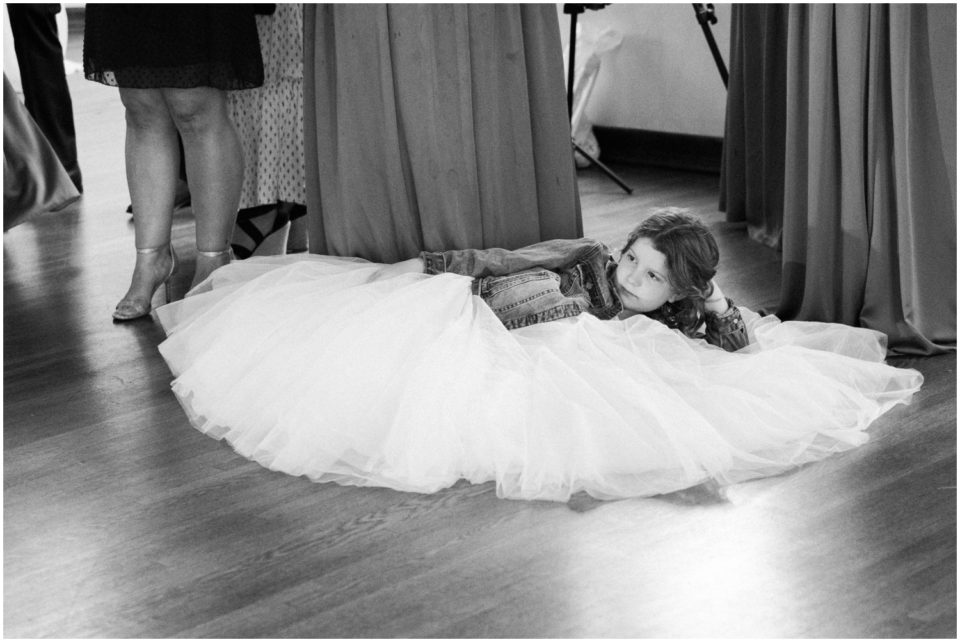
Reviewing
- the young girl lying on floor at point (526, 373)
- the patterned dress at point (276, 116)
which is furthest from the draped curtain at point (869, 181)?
the patterned dress at point (276, 116)

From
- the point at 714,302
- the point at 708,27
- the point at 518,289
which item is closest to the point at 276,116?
the point at 518,289

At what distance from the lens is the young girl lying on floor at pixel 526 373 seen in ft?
5.38

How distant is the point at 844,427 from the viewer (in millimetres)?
1771

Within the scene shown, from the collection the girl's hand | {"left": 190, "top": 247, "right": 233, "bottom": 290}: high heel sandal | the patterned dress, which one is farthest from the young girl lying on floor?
the patterned dress

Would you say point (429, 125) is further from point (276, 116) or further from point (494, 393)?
point (494, 393)

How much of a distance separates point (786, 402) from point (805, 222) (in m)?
0.68

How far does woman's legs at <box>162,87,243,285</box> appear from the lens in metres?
2.41

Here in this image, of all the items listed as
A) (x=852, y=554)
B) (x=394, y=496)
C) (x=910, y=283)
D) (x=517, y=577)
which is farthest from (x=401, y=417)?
(x=910, y=283)

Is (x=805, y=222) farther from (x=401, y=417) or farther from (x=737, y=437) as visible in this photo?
(x=401, y=417)

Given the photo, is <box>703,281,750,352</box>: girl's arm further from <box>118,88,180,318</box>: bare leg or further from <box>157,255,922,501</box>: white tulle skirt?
<box>118,88,180,318</box>: bare leg

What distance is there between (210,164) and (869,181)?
4.52 feet

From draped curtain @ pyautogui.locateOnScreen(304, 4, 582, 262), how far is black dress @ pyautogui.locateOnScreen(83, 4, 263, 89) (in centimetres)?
19

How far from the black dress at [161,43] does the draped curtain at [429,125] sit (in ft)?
0.61

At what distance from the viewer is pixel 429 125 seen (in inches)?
88.7
